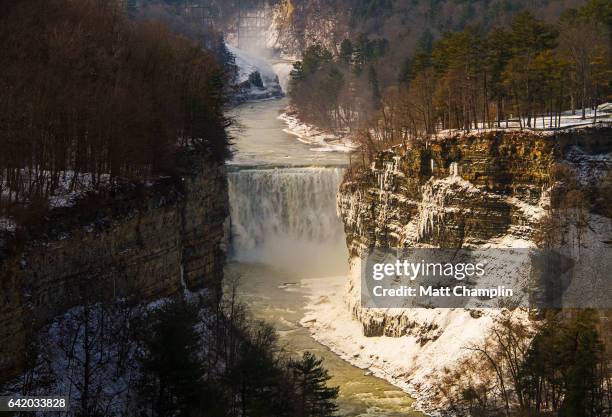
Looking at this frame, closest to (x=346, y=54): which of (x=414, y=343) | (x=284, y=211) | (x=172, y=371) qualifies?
(x=284, y=211)

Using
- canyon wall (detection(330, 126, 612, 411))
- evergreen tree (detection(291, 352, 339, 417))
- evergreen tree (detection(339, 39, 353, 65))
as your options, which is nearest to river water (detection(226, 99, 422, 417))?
canyon wall (detection(330, 126, 612, 411))

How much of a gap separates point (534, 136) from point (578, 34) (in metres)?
12.3

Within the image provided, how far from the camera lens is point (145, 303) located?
41.7 m

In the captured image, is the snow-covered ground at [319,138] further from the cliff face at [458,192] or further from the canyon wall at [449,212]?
the canyon wall at [449,212]

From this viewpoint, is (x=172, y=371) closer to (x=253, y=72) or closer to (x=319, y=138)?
(x=319, y=138)

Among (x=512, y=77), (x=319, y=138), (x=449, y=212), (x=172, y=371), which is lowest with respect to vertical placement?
(x=172, y=371)

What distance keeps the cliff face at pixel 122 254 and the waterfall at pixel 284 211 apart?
22.3m

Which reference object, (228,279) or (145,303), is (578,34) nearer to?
(228,279)

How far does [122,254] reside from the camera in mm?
40875

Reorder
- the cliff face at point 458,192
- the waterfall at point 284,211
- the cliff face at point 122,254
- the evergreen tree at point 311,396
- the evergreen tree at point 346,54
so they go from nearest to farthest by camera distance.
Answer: the cliff face at point 122,254 → the evergreen tree at point 311,396 → the cliff face at point 458,192 → the waterfall at point 284,211 → the evergreen tree at point 346,54

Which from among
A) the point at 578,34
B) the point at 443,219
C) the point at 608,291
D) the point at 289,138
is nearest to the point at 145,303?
the point at 443,219

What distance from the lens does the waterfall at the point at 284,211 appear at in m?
73.6

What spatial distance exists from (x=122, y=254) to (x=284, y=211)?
34.1 metres

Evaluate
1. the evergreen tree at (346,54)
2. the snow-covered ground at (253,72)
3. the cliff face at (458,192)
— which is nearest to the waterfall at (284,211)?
the cliff face at (458,192)
